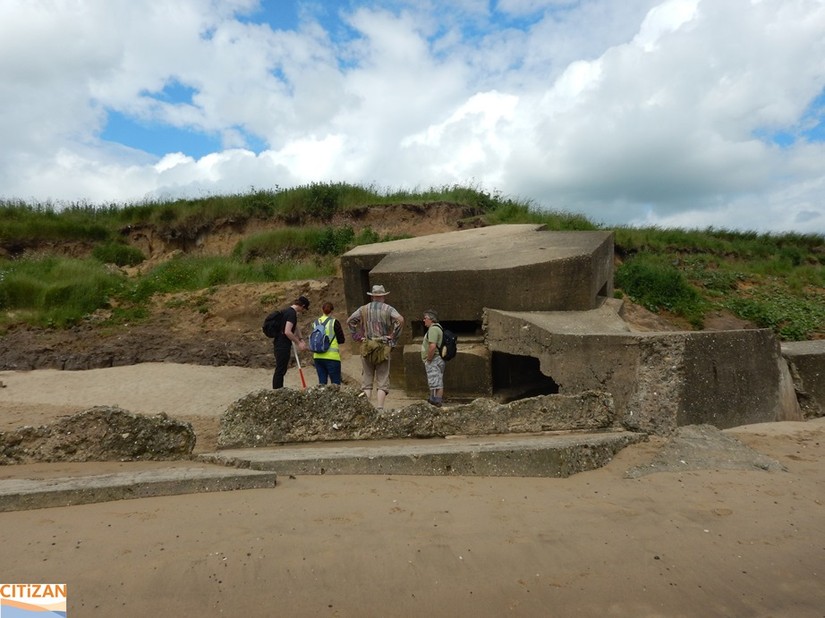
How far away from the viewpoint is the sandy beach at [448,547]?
2.55 metres

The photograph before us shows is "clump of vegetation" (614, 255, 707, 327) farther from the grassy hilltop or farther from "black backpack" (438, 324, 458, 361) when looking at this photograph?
"black backpack" (438, 324, 458, 361)

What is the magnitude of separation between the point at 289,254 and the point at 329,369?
9531 millimetres

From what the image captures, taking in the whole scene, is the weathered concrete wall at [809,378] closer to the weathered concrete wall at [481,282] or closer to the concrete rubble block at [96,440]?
the weathered concrete wall at [481,282]

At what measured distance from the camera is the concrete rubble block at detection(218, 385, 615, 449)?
5012mm

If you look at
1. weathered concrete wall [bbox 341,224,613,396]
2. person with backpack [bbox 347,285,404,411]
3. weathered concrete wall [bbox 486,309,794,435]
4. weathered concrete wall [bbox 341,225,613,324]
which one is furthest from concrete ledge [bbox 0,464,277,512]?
weathered concrete wall [bbox 341,225,613,324]

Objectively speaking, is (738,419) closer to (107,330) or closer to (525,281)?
(525,281)

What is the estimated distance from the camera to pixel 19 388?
28.0 feet

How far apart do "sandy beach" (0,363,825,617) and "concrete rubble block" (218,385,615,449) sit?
0.94 meters

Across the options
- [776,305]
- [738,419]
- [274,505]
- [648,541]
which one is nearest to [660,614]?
[648,541]

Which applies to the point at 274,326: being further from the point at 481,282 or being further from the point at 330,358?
the point at 481,282

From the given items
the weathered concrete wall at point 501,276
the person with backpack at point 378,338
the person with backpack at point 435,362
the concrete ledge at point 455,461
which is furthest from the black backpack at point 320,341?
the concrete ledge at point 455,461

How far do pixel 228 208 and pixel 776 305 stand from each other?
14.3 m

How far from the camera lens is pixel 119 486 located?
3523 mm

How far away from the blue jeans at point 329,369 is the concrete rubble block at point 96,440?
2406mm
